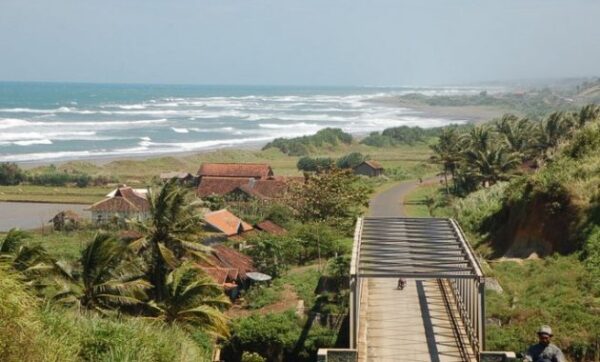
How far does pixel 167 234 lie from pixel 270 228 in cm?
1873

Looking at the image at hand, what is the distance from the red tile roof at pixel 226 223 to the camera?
3659 centimetres

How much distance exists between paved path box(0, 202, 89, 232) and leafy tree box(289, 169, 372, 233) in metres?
13.0

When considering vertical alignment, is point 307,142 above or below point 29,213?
below

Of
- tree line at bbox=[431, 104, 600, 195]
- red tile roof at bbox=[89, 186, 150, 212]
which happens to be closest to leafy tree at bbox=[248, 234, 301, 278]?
red tile roof at bbox=[89, 186, 150, 212]

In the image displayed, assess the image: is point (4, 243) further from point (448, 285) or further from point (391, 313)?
point (448, 285)

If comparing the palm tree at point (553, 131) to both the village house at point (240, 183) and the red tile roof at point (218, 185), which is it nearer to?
the village house at point (240, 183)

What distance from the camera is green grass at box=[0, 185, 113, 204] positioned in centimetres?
5203

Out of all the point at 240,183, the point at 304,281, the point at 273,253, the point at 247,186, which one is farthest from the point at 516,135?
the point at 304,281

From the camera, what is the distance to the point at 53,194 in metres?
54.3

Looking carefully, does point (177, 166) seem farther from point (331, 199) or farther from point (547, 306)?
point (547, 306)

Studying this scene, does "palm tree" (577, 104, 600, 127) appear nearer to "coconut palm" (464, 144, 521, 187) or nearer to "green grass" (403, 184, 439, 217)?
"coconut palm" (464, 144, 521, 187)

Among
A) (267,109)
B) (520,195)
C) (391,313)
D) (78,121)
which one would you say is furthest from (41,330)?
(267,109)

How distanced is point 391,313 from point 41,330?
922 cm

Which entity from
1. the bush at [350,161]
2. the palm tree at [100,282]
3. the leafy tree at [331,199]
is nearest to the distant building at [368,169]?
the bush at [350,161]
